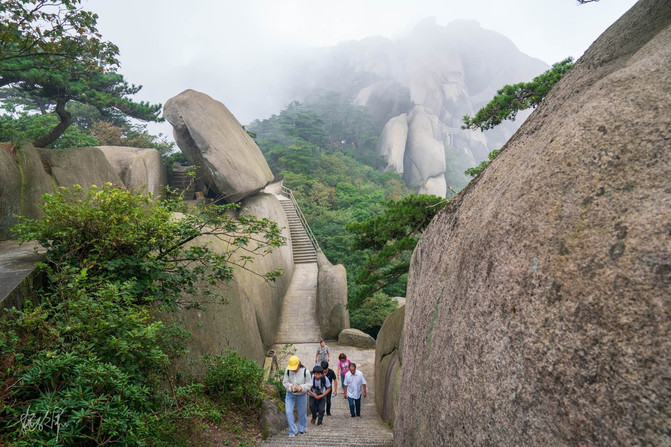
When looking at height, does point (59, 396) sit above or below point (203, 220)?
below

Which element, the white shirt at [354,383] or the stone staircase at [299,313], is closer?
the white shirt at [354,383]

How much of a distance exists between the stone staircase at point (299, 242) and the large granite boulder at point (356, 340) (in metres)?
6.11

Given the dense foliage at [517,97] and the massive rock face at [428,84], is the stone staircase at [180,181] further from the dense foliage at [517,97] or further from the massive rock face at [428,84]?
the massive rock face at [428,84]

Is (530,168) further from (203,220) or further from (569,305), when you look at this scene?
(203,220)

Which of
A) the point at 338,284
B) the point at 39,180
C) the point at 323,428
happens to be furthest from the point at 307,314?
the point at 39,180

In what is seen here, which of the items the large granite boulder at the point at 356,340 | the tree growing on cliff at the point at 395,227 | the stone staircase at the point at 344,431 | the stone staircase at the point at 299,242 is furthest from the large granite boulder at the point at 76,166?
the stone staircase at the point at 299,242

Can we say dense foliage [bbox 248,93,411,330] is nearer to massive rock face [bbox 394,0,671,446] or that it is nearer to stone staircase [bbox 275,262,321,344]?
stone staircase [bbox 275,262,321,344]

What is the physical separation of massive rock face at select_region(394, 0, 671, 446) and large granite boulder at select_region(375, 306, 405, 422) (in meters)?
2.94

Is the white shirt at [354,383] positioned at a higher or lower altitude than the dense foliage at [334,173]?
lower

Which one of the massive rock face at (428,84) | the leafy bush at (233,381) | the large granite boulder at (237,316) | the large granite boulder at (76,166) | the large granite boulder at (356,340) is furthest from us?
the massive rock face at (428,84)

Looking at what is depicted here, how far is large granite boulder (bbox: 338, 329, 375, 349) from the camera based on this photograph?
11312mm

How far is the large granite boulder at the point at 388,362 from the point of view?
5.81m

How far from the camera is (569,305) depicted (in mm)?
1720

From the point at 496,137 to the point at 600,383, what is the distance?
74736mm
